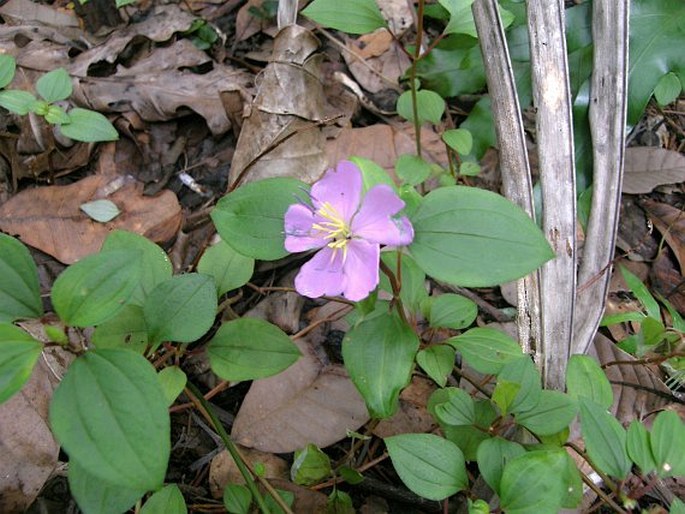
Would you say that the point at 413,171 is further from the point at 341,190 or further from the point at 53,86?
the point at 53,86

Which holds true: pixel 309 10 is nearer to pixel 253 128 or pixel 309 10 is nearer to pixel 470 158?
pixel 253 128

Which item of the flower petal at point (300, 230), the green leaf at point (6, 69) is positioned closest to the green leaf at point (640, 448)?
the flower petal at point (300, 230)

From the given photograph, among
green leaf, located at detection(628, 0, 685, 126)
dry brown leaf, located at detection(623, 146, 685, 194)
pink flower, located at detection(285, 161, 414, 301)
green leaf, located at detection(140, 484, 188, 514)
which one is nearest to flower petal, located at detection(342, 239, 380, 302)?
pink flower, located at detection(285, 161, 414, 301)

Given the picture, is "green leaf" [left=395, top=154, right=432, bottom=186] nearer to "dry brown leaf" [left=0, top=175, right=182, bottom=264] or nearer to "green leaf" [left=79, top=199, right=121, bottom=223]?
"dry brown leaf" [left=0, top=175, right=182, bottom=264]

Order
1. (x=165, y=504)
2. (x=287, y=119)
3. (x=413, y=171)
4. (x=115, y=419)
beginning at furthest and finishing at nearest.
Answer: (x=287, y=119) < (x=413, y=171) < (x=165, y=504) < (x=115, y=419)

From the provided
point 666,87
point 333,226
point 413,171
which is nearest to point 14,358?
point 333,226

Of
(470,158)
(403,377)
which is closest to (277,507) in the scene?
(403,377)
